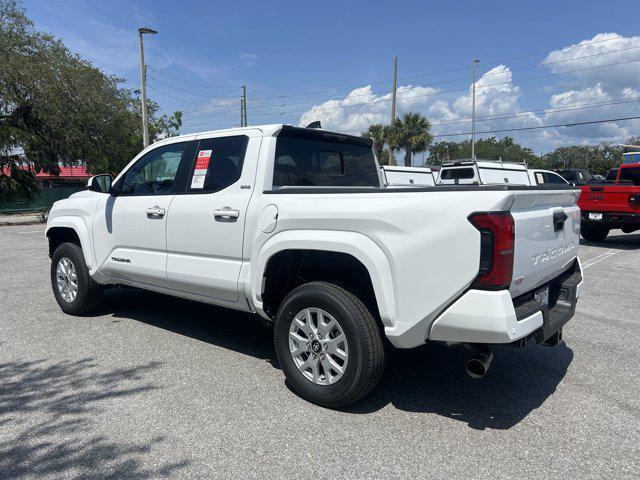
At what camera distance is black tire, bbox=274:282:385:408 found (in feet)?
10.4

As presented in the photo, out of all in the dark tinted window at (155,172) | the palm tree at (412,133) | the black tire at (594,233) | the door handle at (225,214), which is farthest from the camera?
the palm tree at (412,133)

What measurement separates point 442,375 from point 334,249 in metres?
1.57

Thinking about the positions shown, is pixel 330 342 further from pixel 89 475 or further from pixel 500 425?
pixel 89 475

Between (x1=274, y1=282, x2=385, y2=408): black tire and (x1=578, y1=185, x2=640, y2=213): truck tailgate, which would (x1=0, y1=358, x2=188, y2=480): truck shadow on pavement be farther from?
(x1=578, y1=185, x2=640, y2=213): truck tailgate

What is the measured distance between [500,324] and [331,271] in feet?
4.33

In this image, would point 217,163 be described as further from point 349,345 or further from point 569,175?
point 569,175

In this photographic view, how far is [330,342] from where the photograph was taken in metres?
3.38

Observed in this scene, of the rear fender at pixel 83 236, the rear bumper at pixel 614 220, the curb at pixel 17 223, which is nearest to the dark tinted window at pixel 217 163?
the rear fender at pixel 83 236

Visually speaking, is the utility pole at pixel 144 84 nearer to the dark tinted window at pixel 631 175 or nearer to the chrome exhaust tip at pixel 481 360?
the dark tinted window at pixel 631 175

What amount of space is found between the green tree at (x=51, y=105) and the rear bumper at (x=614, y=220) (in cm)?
2200

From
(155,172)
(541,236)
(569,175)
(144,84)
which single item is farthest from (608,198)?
(144,84)

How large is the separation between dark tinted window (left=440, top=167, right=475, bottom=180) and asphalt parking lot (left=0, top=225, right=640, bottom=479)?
10953 millimetres

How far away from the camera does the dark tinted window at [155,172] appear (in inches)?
183

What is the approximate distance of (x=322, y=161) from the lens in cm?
446
